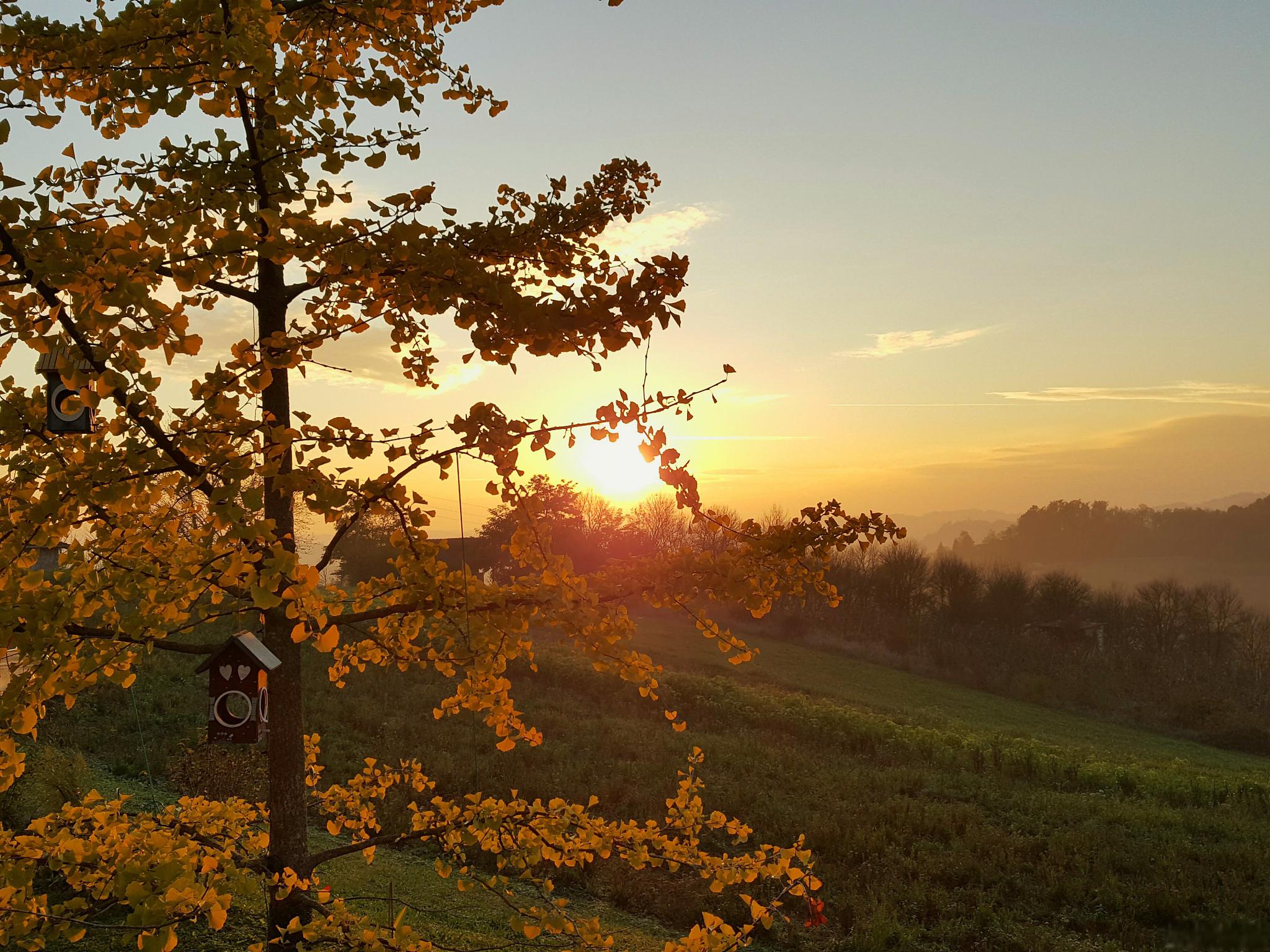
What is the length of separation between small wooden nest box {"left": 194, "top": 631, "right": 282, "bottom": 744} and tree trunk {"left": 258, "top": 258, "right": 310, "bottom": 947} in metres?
0.34

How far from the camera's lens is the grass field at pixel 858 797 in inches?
358

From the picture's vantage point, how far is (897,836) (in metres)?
11.3

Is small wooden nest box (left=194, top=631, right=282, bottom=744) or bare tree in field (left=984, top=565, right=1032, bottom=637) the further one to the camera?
bare tree in field (left=984, top=565, right=1032, bottom=637)

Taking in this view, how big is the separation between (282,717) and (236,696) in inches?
24.6

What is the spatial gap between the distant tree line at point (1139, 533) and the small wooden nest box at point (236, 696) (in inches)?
3435

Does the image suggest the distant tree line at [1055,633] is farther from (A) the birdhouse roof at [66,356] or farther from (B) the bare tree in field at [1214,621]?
(A) the birdhouse roof at [66,356]

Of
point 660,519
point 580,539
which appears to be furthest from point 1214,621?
point 580,539

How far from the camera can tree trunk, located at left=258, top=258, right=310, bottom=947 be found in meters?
3.25

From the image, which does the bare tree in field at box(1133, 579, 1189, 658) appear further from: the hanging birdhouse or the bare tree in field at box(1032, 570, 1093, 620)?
the hanging birdhouse

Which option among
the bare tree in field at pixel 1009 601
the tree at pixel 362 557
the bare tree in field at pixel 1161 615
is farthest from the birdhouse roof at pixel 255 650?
the bare tree in field at pixel 1161 615

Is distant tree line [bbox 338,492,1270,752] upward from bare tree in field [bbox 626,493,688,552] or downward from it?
downward

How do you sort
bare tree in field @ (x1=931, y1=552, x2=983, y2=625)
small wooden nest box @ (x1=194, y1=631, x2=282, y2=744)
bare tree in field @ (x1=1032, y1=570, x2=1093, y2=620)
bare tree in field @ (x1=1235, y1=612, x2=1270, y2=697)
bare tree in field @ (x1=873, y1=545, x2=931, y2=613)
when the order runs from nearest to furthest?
small wooden nest box @ (x1=194, y1=631, x2=282, y2=744)
bare tree in field @ (x1=1235, y1=612, x2=1270, y2=697)
bare tree in field @ (x1=1032, y1=570, x2=1093, y2=620)
bare tree in field @ (x1=931, y1=552, x2=983, y2=625)
bare tree in field @ (x1=873, y1=545, x2=931, y2=613)

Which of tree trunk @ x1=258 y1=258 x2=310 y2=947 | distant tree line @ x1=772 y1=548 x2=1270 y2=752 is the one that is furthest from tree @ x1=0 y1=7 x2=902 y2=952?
distant tree line @ x1=772 y1=548 x2=1270 y2=752

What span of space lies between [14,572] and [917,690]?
31.5 metres
